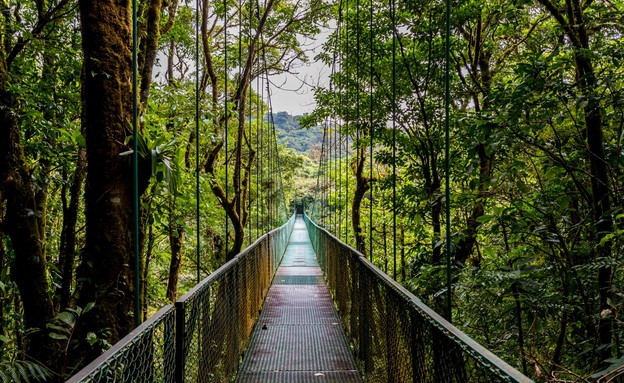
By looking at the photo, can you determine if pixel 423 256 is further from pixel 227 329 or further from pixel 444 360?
pixel 444 360

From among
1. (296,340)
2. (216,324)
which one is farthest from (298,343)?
(216,324)

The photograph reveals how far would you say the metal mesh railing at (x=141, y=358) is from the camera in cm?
82

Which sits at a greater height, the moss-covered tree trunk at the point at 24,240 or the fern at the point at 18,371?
the moss-covered tree trunk at the point at 24,240

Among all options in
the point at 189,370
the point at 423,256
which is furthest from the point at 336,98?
the point at 189,370

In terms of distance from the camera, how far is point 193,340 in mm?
1683

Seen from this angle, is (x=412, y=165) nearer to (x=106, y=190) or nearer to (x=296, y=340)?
(x=296, y=340)

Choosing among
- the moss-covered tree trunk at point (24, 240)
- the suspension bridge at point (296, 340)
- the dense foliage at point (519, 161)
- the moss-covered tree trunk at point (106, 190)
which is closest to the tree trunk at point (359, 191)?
the dense foliage at point (519, 161)

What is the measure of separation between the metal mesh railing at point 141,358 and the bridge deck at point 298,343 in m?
1.27

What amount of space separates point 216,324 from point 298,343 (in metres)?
1.30

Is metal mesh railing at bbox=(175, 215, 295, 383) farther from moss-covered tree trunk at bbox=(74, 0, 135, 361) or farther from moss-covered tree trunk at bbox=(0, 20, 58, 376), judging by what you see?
moss-covered tree trunk at bbox=(0, 20, 58, 376)

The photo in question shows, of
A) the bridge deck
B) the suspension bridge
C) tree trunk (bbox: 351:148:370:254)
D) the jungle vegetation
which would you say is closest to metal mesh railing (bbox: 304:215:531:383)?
the suspension bridge

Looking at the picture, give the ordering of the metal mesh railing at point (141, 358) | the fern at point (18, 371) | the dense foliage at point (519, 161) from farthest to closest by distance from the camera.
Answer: the dense foliage at point (519, 161) → the fern at point (18, 371) → the metal mesh railing at point (141, 358)

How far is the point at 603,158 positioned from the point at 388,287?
1.42 m

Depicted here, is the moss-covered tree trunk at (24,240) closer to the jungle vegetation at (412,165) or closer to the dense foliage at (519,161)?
the jungle vegetation at (412,165)
